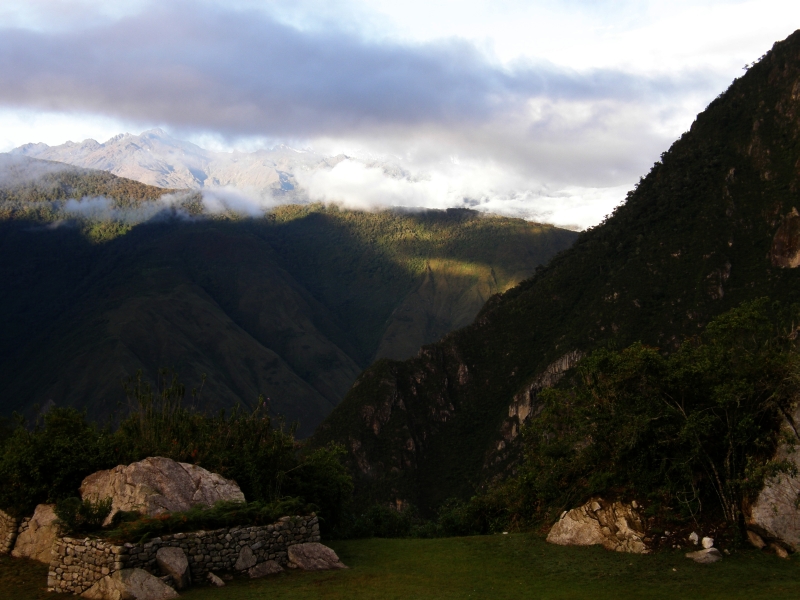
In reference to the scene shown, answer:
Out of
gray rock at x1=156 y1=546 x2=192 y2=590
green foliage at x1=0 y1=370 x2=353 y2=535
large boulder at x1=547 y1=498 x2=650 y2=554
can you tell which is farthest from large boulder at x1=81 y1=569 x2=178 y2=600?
large boulder at x1=547 y1=498 x2=650 y2=554

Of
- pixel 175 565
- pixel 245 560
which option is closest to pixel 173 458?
pixel 245 560

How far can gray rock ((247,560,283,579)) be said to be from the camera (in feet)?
63.4

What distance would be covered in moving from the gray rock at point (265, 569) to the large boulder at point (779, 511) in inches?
509

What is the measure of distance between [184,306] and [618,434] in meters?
168

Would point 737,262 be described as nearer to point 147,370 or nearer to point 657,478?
point 657,478

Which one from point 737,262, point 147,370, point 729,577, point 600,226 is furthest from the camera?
point 147,370

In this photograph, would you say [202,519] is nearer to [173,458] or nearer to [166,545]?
[166,545]

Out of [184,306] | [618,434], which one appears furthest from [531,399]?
[184,306]

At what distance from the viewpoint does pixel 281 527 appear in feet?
67.4

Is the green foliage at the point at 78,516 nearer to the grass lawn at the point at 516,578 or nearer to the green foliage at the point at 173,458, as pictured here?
the green foliage at the point at 173,458

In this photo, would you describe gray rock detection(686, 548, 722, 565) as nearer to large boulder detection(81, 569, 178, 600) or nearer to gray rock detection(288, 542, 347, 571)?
gray rock detection(288, 542, 347, 571)

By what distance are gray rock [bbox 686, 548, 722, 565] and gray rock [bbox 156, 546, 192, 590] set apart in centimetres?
1310

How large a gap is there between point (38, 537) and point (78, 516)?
372 centimetres

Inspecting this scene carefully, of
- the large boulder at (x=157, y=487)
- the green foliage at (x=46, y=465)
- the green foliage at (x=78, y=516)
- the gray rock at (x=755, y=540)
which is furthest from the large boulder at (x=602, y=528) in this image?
the green foliage at (x=46, y=465)
